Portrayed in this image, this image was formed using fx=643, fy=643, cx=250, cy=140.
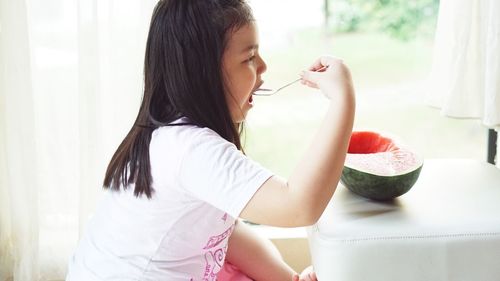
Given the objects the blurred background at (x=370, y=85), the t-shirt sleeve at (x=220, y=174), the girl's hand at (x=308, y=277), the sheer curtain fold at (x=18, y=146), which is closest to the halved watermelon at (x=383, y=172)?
the girl's hand at (x=308, y=277)

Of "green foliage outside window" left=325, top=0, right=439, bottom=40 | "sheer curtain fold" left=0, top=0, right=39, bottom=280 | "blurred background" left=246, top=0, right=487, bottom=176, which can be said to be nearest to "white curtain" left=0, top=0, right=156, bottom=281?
"sheer curtain fold" left=0, top=0, right=39, bottom=280

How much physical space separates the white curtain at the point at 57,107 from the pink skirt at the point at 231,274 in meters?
0.43

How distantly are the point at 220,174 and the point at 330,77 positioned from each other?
0.26 metres

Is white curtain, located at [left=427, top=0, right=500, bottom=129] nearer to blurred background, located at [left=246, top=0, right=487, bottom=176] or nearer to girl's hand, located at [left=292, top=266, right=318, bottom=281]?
girl's hand, located at [left=292, top=266, right=318, bottom=281]

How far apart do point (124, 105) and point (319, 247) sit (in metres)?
0.66

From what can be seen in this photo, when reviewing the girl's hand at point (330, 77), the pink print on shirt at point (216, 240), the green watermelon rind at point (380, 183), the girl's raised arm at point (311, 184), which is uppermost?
the girl's hand at point (330, 77)

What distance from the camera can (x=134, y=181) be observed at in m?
Answer: 1.11

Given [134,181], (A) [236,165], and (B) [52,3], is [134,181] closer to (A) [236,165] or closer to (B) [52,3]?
(A) [236,165]

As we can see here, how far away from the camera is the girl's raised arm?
0.97 meters

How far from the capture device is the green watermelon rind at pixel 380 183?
1206 mm

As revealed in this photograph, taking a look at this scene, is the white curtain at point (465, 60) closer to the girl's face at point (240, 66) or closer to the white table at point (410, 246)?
the white table at point (410, 246)

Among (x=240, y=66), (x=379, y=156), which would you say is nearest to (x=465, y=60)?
(x=379, y=156)

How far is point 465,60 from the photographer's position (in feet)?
4.97

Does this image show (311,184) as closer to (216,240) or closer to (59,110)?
(216,240)
